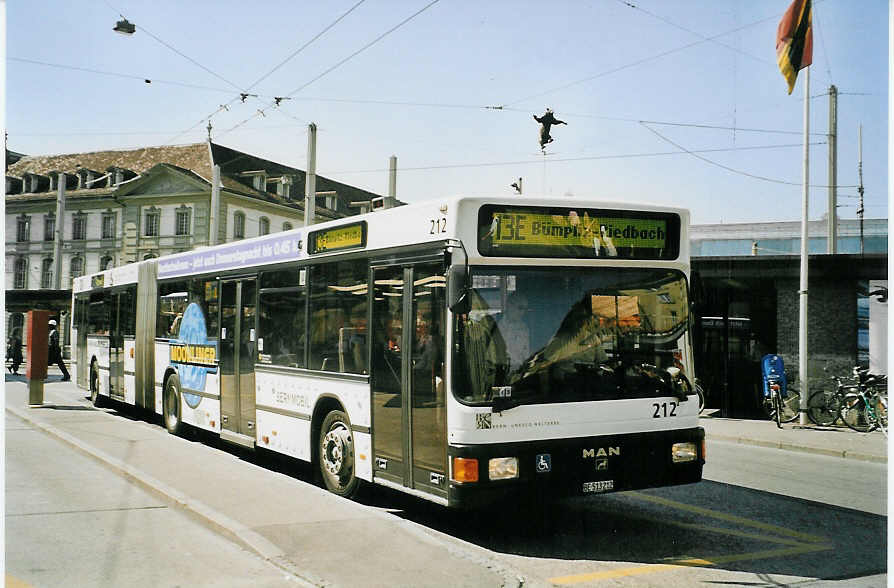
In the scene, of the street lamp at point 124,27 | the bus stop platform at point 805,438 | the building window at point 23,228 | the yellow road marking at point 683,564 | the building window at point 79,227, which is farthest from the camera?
the building window at point 23,228

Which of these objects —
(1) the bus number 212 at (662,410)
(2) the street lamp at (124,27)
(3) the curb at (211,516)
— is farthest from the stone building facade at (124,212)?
(1) the bus number 212 at (662,410)

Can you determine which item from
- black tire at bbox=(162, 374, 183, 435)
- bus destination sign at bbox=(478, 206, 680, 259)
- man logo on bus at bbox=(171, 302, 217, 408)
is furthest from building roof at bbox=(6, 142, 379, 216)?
bus destination sign at bbox=(478, 206, 680, 259)

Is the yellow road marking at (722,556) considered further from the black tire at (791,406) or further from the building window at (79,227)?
the building window at (79,227)

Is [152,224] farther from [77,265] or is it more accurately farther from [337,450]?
[337,450]

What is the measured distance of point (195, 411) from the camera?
12891 millimetres

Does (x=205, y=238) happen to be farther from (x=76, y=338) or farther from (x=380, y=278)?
(x=380, y=278)

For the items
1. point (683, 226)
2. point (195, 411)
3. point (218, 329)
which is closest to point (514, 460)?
point (683, 226)

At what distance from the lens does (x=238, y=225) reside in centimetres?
5703

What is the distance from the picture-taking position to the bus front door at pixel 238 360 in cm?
1096

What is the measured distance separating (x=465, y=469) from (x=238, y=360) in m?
5.59

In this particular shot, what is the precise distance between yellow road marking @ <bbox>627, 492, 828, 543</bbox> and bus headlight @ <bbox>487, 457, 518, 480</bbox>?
8.18 feet

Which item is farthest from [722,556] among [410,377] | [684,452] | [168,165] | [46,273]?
[46,273]

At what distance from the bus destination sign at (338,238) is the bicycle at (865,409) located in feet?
37.7

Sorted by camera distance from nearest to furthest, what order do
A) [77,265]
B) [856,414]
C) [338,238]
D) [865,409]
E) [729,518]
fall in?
[729,518] < [338,238] < [865,409] < [856,414] < [77,265]
